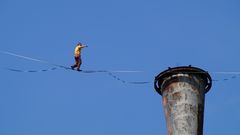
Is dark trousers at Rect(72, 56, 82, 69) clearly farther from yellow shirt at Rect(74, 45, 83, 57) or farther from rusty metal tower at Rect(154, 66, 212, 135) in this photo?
rusty metal tower at Rect(154, 66, 212, 135)

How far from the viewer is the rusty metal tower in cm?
1712

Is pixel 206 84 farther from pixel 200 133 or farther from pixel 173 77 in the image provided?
pixel 200 133

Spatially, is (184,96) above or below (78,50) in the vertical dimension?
below

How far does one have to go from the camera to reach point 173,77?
18594 mm

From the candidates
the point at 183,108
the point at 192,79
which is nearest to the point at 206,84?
the point at 192,79

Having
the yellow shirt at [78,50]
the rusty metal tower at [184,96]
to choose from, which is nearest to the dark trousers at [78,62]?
the yellow shirt at [78,50]

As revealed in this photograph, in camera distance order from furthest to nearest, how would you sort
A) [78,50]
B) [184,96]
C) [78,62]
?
[78,50] → [78,62] → [184,96]

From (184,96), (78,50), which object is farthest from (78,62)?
(184,96)

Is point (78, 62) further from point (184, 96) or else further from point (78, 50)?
point (184, 96)

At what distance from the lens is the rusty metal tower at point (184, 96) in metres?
17.1

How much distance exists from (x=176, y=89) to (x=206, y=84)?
1.63m

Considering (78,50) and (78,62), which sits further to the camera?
(78,50)

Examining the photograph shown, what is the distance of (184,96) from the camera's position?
59.0ft

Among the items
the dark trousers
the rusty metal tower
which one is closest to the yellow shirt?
the dark trousers
